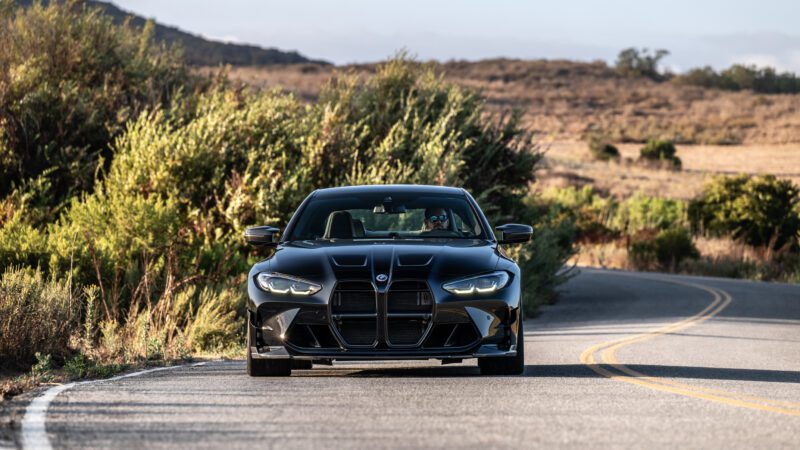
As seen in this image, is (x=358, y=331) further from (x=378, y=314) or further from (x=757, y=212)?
(x=757, y=212)

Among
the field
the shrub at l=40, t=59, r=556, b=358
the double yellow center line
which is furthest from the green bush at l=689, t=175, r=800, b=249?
the double yellow center line

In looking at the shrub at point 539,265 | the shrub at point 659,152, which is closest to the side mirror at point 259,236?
the shrub at point 539,265

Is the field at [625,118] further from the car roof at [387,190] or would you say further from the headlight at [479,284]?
the headlight at [479,284]

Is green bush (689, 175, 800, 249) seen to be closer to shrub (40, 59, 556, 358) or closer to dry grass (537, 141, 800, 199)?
shrub (40, 59, 556, 358)

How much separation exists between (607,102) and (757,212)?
8056 cm

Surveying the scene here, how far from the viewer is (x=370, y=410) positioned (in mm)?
9562

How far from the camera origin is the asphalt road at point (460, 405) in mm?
8367

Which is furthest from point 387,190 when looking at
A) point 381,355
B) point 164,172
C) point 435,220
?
point 164,172

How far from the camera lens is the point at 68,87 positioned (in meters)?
28.1

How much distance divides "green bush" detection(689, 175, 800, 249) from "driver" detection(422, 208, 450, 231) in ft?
112

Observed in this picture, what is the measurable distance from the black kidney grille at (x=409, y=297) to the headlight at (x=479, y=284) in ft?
0.56

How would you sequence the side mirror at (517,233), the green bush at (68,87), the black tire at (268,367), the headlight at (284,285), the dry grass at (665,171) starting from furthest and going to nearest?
A: the dry grass at (665,171) < the green bush at (68,87) < the side mirror at (517,233) < the black tire at (268,367) < the headlight at (284,285)

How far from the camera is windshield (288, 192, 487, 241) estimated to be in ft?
42.0

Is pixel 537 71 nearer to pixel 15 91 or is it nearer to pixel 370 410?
pixel 15 91
